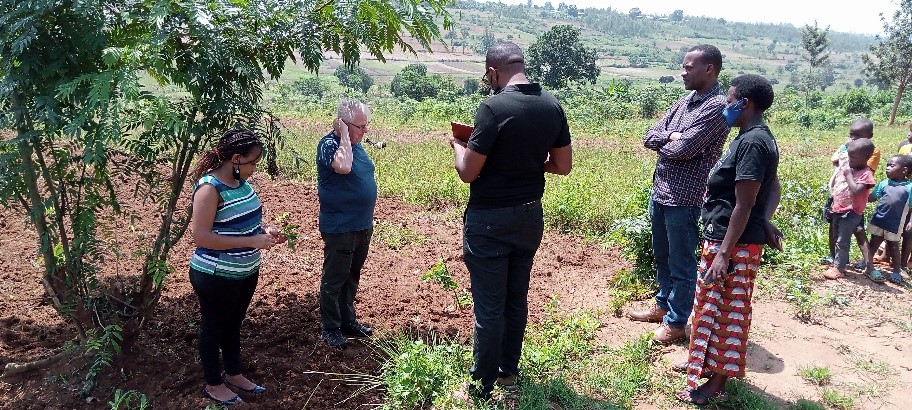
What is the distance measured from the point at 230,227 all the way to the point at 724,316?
265cm

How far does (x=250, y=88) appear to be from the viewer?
3516 millimetres

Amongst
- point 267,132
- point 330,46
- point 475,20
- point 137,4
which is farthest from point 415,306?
point 475,20

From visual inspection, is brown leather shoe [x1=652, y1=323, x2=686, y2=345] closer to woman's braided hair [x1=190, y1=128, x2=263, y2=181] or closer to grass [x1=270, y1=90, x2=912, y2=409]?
grass [x1=270, y1=90, x2=912, y2=409]

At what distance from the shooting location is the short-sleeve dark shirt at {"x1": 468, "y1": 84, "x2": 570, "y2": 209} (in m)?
2.83

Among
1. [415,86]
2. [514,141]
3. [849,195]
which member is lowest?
[415,86]

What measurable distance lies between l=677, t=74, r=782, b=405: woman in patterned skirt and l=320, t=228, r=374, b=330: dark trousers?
6.59 ft

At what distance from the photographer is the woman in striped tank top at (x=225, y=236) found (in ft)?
9.73

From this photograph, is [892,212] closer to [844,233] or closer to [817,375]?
[844,233]

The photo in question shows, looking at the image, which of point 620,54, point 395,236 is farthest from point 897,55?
point 620,54

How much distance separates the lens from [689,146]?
379cm

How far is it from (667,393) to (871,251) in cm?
349

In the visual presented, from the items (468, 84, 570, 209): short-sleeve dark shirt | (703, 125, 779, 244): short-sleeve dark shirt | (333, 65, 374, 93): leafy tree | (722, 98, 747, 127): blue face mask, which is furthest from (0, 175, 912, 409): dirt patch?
(333, 65, 374, 93): leafy tree

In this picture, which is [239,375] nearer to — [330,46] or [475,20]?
[330,46]

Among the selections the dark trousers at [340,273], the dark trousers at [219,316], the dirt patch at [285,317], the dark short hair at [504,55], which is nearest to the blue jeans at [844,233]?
the dirt patch at [285,317]
